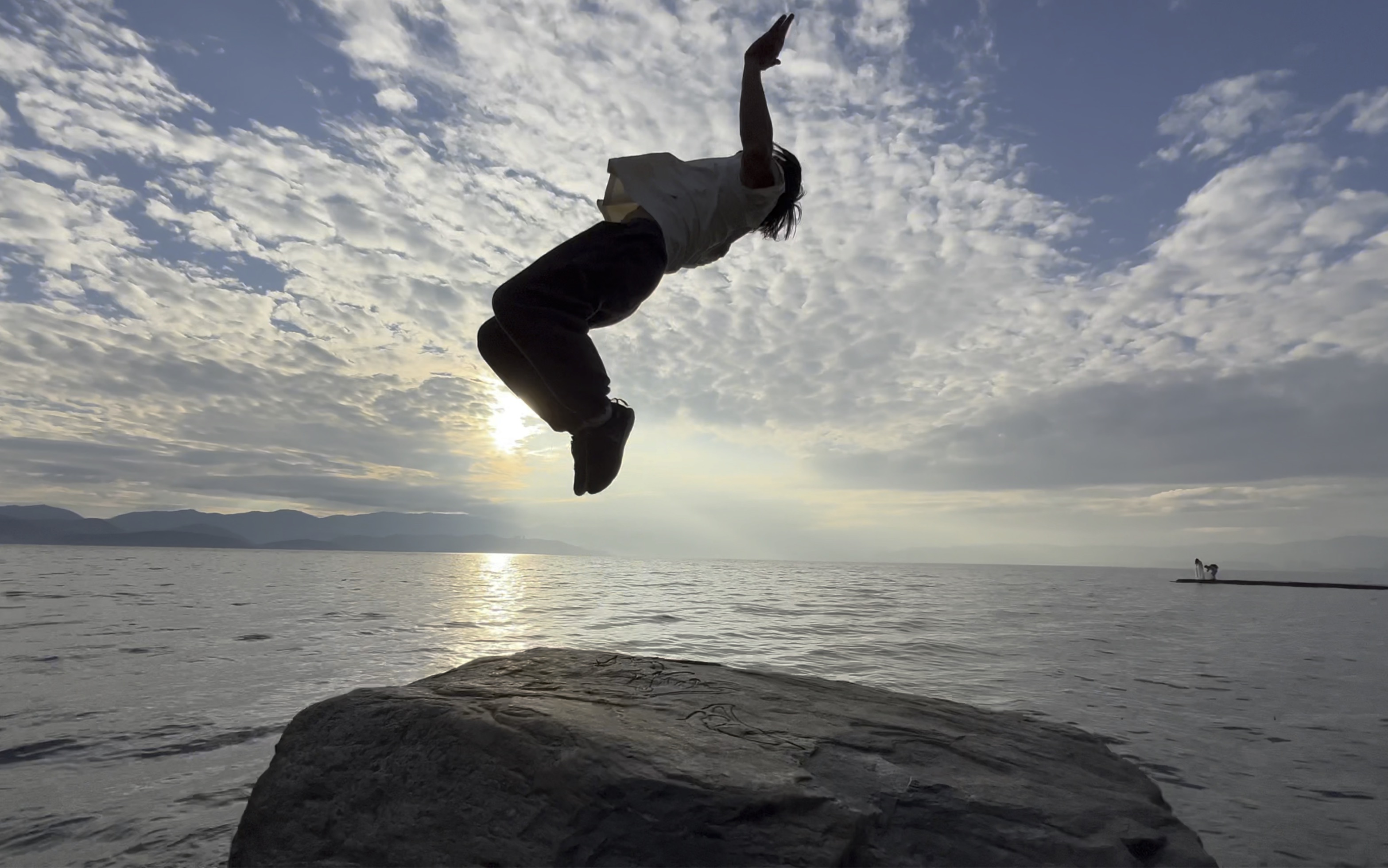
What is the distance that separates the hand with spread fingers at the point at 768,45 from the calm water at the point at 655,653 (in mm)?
4349

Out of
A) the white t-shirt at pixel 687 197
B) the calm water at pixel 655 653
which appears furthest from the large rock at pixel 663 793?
the white t-shirt at pixel 687 197

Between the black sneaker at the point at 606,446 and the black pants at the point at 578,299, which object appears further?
the black sneaker at the point at 606,446

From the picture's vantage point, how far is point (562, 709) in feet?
11.0

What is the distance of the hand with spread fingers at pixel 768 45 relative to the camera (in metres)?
2.54

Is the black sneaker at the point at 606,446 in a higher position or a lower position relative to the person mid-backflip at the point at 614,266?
lower

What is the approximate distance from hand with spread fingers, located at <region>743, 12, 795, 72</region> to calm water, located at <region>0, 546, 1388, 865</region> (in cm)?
435

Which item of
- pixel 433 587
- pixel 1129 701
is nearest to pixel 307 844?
pixel 1129 701

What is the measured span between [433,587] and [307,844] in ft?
90.8

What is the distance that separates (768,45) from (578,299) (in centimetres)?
122

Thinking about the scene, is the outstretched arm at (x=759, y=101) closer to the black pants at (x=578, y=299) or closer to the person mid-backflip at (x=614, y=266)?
the person mid-backflip at (x=614, y=266)

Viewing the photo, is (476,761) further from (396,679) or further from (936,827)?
(396,679)

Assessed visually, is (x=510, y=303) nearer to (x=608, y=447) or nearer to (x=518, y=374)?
(x=518, y=374)

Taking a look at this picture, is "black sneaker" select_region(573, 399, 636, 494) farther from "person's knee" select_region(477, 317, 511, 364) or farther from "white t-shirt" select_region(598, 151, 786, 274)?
"white t-shirt" select_region(598, 151, 786, 274)

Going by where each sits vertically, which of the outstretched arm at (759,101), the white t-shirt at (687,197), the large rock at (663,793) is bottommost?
the large rock at (663,793)
